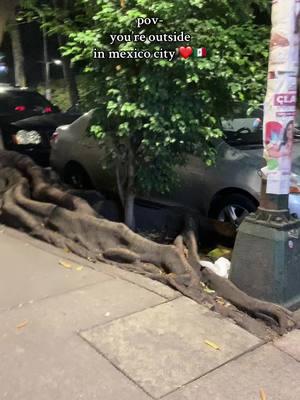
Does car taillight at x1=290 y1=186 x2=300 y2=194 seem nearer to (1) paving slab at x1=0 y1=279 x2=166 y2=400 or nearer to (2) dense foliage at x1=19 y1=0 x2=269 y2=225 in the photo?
(2) dense foliage at x1=19 y1=0 x2=269 y2=225

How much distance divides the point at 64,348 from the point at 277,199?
6.73 ft

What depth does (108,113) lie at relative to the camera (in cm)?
530

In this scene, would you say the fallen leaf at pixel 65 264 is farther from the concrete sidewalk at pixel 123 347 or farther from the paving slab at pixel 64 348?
the paving slab at pixel 64 348

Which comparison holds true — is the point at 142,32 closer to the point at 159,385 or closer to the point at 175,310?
the point at 175,310

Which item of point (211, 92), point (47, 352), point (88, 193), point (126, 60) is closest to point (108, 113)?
point (126, 60)

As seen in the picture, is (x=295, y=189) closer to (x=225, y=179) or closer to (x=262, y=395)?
(x=225, y=179)

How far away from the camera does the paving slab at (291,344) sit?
3.74m

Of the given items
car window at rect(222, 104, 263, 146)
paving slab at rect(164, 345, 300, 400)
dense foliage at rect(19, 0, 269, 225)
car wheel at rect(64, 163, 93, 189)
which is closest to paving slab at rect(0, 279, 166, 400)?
paving slab at rect(164, 345, 300, 400)

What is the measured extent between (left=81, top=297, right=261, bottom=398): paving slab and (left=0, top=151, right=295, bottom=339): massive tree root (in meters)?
0.22

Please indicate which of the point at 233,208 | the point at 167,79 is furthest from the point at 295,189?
the point at 167,79

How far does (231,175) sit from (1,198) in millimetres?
2900

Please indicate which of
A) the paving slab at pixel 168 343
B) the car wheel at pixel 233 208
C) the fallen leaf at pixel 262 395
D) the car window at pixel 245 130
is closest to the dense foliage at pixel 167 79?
the car wheel at pixel 233 208

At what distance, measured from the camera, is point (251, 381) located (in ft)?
10.9

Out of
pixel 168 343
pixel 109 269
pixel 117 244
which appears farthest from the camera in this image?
pixel 117 244
